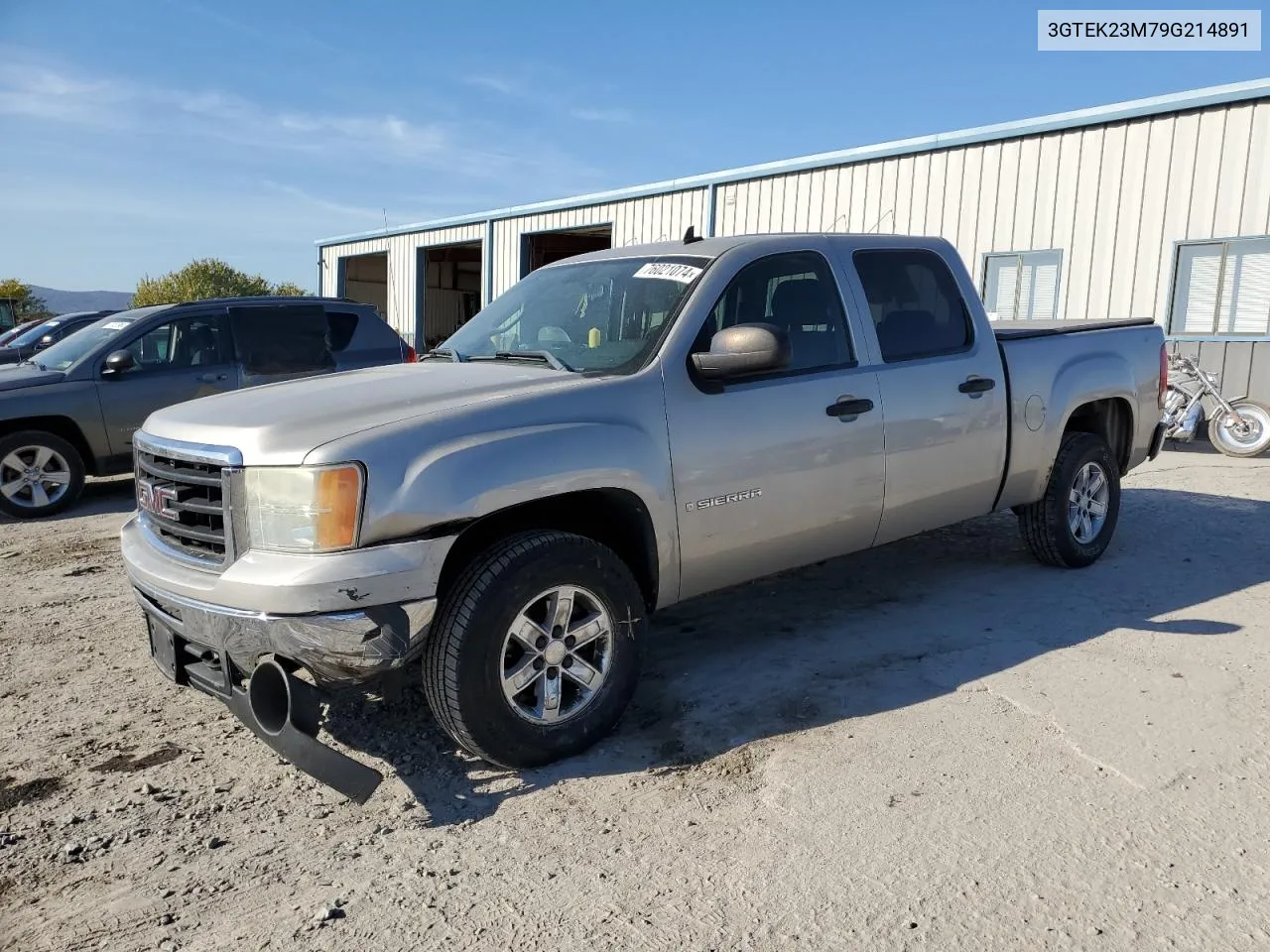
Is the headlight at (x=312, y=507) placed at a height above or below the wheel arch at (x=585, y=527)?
above

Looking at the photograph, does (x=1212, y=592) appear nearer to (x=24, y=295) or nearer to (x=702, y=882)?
(x=702, y=882)

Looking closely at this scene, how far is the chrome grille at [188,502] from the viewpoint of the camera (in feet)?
10.5

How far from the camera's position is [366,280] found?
106 ft

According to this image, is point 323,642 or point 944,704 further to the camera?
point 944,704

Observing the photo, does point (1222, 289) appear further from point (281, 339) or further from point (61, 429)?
point (61, 429)

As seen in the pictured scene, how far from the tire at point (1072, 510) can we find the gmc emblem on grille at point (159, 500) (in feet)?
14.9

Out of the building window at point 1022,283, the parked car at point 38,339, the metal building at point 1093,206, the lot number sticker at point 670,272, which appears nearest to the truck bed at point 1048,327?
the lot number sticker at point 670,272

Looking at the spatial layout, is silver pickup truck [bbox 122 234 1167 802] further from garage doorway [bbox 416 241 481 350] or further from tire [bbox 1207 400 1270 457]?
garage doorway [bbox 416 241 481 350]

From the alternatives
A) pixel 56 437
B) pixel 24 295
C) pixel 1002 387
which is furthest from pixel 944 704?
pixel 24 295

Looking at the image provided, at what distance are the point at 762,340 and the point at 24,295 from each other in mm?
57321

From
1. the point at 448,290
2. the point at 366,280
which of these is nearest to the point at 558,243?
the point at 448,290

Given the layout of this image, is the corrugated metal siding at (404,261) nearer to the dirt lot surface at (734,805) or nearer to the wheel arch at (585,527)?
the dirt lot surface at (734,805)

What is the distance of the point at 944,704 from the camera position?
387 centimetres

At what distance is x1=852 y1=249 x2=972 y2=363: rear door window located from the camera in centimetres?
466
